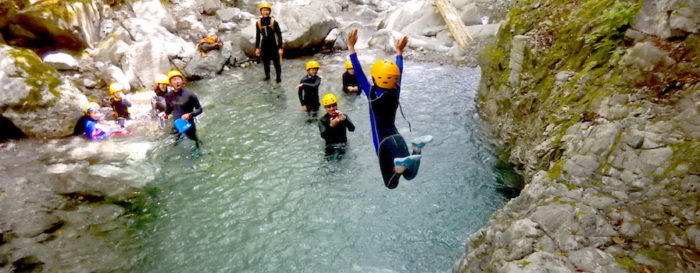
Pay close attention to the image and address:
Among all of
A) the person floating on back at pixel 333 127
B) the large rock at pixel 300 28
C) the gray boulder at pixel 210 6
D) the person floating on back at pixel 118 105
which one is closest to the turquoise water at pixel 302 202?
the person floating on back at pixel 333 127

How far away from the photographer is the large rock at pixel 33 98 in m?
8.34

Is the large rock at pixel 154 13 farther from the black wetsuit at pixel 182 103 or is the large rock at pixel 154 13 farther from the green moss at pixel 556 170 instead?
the green moss at pixel 556 170

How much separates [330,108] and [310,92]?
2892 mm

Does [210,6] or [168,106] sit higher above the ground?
[210,6]

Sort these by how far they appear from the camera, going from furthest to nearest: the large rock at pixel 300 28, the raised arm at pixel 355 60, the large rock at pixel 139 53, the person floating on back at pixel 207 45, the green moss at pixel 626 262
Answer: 1. the large rock at pixel 300 28
2. the person floating on back at pixel 207 45
3. the large rock at pixel 139 53
4. the raised arm at pixel 355 60
5. the green moss at pixel 626 262

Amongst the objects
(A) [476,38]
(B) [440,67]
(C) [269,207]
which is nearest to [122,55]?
(C) [269,207]

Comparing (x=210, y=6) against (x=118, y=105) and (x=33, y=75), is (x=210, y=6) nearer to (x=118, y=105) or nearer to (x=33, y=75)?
(x=118, y=105)

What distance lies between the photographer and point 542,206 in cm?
355

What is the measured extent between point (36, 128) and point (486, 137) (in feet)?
34.9

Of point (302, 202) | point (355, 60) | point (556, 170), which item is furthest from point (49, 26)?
point (556, 170)

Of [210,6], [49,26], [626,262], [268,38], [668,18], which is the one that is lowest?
[626,262]

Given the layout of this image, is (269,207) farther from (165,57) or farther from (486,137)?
(165,57)

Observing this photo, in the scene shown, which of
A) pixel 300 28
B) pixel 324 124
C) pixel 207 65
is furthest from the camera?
pixel 300 28

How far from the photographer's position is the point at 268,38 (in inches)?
472
